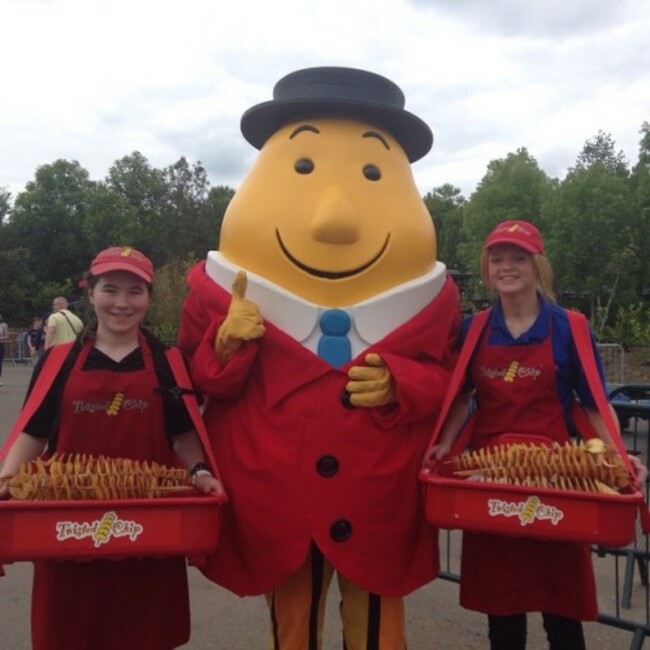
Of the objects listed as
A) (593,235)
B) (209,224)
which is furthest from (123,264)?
(209,224)

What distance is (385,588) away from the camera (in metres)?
2.77

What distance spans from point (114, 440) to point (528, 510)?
140cm

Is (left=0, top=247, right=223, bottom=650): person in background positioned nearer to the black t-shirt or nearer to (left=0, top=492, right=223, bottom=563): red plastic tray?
the black t-shirt

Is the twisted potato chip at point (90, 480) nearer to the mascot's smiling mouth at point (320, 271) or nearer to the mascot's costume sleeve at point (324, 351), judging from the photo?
the mascot's costume sleeve at point (324, 351)

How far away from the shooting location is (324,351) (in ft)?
9.59

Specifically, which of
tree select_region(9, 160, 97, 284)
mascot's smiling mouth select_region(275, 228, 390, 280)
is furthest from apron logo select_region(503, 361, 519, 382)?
tree select_region(9, 160, 97, 284)

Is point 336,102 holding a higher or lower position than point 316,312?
higher

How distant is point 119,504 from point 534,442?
1421 mm

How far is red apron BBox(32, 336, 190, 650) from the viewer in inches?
104

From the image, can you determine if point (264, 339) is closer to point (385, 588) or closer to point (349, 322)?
point (349, 322)

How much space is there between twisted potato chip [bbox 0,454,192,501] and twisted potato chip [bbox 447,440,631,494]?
1.04 meters

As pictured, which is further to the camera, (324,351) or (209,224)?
(209,224)

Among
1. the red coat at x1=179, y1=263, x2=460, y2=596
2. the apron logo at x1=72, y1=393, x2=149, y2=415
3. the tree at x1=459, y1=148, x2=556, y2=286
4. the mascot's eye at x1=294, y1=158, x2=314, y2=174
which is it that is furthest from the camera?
the tree at x1=459, y1=148, x2=556, y2=286

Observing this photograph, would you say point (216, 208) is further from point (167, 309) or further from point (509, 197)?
point (167, 309)
